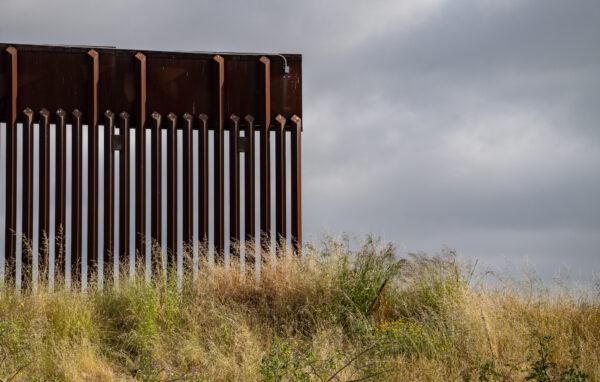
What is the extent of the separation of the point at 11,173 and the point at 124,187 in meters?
1.60

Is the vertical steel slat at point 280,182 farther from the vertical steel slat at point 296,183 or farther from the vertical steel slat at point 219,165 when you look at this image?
the vertical steel slat at point 219,165

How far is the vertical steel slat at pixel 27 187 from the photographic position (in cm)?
1242

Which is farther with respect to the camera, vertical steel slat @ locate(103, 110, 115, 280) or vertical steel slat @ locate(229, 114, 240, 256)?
vertical steel slat @ locate(229, 114, 240, 256)

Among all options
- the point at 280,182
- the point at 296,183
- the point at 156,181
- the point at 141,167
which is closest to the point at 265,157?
the point at 280,182

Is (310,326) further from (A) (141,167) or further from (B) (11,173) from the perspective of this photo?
(B) (11,173)

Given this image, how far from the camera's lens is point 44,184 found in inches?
497

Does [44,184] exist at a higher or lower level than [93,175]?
lower

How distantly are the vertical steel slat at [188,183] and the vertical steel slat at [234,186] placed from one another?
0.56 meters

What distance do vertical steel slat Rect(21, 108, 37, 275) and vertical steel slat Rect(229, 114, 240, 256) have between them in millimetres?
2780

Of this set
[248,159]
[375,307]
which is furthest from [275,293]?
[248,159]

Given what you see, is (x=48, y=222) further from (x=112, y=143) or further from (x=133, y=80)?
(x=133, y=80)

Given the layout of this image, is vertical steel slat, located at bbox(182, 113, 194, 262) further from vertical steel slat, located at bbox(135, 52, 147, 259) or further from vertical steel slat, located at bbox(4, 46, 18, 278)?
vertical steel slat, located at bbox(4, 46, 18, 278)

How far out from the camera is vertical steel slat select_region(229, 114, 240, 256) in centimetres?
1278

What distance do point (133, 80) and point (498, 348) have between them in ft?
21.9
